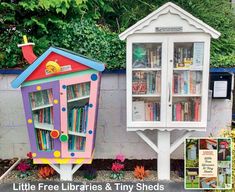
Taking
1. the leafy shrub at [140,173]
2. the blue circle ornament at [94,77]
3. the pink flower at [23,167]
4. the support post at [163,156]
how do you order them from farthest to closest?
the pink flower at [23,167], the leafy shrub at [140,173], the support post at [163,156], the blue circle ornament at [94,77]

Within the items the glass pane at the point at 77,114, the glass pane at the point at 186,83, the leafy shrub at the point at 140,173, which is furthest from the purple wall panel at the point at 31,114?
the glass pane at the point at 186,83

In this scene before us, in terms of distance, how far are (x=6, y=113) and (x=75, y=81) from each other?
1.50m

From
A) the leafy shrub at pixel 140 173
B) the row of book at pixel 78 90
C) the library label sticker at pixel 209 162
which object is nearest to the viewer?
the library label sticker at pixel 209 162

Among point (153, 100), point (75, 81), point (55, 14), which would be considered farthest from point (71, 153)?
point (55, 14)

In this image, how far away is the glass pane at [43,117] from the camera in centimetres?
392

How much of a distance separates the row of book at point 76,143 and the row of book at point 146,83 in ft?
2.91

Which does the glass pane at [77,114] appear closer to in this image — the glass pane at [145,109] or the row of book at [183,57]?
the glass pane at [145,109]

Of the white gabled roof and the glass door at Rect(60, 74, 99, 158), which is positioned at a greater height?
the white gabled roof

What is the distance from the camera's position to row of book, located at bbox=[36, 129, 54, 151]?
4.04 m

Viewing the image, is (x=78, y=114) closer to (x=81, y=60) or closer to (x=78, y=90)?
(x=78, y=90)

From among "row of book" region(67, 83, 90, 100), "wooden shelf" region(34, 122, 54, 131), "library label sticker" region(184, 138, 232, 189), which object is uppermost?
"row of book" region(67, 83, 90, 100)

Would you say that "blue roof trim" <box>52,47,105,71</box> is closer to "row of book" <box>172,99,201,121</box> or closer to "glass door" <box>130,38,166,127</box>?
"glass door" <box>130,38,166,127</box>

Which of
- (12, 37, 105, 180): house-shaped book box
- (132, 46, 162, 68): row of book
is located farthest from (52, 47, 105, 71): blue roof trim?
(132, 46, 162, 68): row of book

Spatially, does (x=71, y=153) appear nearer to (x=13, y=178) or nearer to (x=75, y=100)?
(x=75, y=100)
